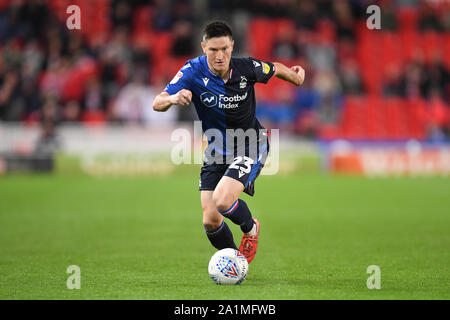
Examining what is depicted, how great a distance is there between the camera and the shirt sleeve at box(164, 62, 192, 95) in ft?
20.3

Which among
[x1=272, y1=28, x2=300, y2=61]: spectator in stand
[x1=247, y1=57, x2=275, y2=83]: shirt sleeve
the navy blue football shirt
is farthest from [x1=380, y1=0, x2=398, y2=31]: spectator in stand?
the navy blue football shirt

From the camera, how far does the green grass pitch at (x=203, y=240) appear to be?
18.5 ft

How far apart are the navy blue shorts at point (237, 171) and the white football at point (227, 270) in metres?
0.76

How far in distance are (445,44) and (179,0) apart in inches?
352

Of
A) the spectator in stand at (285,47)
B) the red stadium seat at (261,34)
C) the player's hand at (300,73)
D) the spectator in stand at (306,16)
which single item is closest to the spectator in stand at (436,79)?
the spectator in stand at (306,16)

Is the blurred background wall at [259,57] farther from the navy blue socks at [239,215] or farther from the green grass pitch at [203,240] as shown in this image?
the navy blue socks at [239,215]

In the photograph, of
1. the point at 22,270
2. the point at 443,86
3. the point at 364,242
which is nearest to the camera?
the point at 22,270

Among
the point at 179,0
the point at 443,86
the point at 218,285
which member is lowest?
the point at 218,285

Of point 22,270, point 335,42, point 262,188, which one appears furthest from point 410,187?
point 22,270

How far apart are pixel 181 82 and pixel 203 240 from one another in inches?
119

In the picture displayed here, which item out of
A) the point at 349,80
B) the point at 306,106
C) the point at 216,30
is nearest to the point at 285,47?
the point at 306,106

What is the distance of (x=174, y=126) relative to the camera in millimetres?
17641

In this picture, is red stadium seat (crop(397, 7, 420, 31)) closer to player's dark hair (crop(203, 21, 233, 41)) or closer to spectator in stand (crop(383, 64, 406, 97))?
spectator in stand (crop(383, 64, 406, 97))

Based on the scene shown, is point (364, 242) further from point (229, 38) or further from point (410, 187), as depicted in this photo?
point (410, 187)
